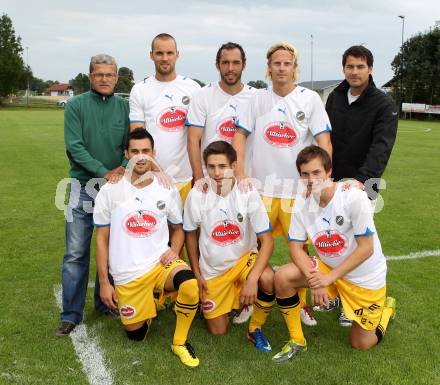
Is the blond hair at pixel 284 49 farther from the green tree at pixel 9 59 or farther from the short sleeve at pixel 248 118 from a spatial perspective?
the green tree at pixel 9 59

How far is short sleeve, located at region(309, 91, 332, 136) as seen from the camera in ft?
13.5

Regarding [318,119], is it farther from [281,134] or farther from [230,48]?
[230,48]

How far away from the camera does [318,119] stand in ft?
13.6

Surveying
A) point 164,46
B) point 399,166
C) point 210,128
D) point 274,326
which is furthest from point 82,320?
point 399,166

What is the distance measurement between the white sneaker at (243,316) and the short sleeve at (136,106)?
1.88m

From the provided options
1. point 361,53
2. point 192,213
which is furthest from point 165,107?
point 361,53

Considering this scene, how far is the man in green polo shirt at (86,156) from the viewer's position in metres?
4.12

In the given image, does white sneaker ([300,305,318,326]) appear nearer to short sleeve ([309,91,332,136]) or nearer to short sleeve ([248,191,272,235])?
short sleeve ([248,191,272,235])

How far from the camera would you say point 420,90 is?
164 feet

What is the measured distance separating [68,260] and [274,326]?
181 cm

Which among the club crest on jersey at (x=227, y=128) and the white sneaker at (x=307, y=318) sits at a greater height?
the club crest on jersey at (x=227, y=128)

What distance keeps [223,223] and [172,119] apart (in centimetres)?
110

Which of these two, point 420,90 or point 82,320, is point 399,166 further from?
point 420,90

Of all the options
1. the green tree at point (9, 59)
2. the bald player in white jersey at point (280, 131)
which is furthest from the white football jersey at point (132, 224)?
the green tree at point (9, 59)
